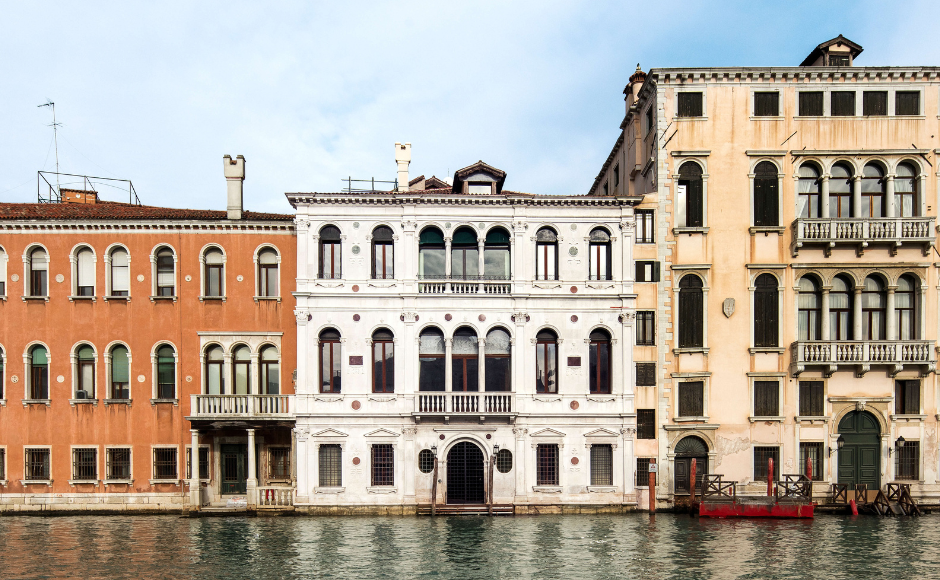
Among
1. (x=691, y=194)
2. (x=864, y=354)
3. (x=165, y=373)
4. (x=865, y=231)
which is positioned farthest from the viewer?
→ (x=691, y=194)

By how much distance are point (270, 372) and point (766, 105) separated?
73.6 ft

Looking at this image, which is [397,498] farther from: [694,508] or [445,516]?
[694,508]

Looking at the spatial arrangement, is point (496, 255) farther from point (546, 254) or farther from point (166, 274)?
point (166, 274)

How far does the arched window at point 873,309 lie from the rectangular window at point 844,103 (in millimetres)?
6571

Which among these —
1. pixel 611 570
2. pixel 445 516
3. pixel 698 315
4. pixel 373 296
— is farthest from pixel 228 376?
pixel 698 315

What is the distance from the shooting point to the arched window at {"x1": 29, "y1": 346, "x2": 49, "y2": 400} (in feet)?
95.0

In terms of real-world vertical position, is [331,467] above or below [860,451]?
below

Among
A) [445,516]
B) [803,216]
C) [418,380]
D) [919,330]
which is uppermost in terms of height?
[803,216]

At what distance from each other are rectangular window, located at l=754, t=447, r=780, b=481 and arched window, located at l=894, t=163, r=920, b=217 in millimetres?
10673

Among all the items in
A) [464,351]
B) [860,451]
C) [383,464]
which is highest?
[464,351]

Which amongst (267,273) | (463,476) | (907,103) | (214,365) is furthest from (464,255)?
(907,103)

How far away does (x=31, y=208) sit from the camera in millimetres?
30469

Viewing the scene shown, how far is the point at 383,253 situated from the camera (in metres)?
28.9

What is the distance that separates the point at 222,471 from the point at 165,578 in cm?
1002
